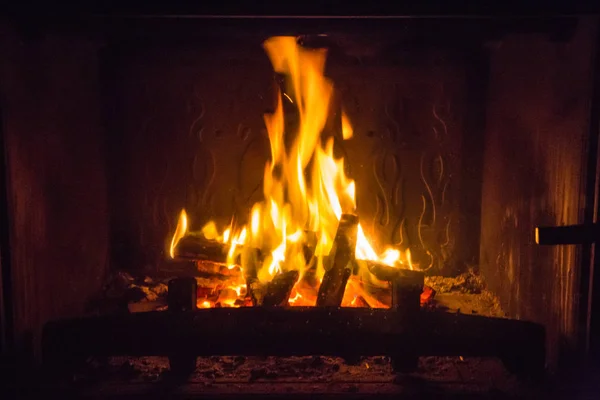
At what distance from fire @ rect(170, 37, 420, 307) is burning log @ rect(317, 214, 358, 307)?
13cm

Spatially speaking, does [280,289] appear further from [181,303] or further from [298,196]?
[298,196]

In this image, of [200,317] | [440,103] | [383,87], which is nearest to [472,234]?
[440,103]

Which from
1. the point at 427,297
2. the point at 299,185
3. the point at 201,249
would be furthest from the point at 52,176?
the point at 427,297

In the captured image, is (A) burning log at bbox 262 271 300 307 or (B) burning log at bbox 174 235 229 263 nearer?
(A) burning log at bbox 262 271 300 307

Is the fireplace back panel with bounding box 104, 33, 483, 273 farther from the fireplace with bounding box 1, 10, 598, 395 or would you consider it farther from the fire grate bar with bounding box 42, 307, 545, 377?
the fire grate bar with bounding box 42, 307, 545, 377

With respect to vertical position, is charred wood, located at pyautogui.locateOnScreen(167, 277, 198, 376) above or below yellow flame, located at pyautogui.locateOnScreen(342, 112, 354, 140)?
below

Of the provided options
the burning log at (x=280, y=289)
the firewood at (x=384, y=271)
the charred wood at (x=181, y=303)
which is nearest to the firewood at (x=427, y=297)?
the firewood at (x=384, y=271)

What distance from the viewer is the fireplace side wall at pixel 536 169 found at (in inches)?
57.0

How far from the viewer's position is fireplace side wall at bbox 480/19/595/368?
A: 1.45 metres

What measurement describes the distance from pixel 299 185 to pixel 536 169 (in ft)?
2.70

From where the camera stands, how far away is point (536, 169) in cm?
166

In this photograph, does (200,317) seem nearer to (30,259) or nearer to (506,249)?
(30,259)

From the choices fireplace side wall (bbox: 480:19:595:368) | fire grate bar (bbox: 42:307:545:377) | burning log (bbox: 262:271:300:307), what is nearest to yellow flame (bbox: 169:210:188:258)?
burning log (bbox: 262:271:300:307)

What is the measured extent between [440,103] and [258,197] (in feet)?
2.44
